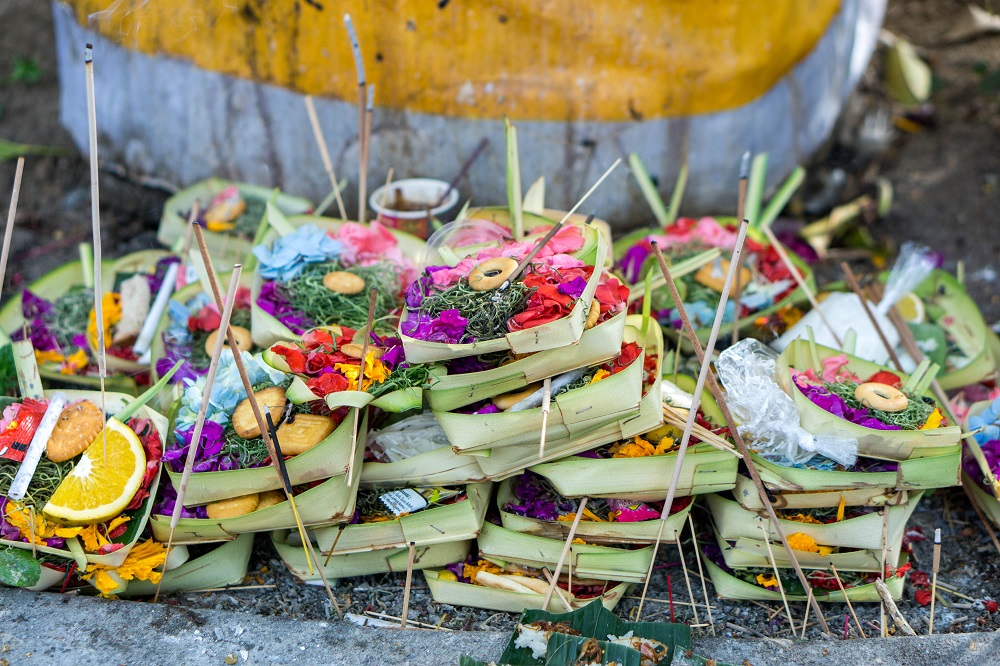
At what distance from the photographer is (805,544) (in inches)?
88.2

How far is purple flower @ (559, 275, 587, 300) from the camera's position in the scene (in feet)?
6.95

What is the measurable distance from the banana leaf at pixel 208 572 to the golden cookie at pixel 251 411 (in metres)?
0.32

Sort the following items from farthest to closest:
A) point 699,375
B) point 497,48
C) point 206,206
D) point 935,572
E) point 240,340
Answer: point 206,206 < point 497,48 < point 240,340 < point 935,572 < point 699,375

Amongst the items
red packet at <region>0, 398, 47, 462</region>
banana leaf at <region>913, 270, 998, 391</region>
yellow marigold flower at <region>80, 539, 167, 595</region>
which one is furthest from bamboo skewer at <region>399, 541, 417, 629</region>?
banana leaf at <region>913, 270, 998, 391</region>

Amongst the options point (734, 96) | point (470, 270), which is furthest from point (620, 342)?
point (734, 96)

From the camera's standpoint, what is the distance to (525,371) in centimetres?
212

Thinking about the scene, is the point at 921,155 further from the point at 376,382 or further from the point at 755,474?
the point at 376,382

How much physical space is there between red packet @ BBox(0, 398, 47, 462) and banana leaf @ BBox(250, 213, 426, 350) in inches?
24.2

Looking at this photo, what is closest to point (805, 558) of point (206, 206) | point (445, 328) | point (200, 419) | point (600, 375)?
point (600, 375)

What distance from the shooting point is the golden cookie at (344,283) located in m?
2.55

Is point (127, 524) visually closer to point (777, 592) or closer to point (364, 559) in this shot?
point (364, 559)

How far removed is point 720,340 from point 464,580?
1189mm

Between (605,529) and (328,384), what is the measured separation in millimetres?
826

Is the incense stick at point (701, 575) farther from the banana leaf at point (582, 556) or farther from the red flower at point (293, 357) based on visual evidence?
the red flower at point (293, 357)
